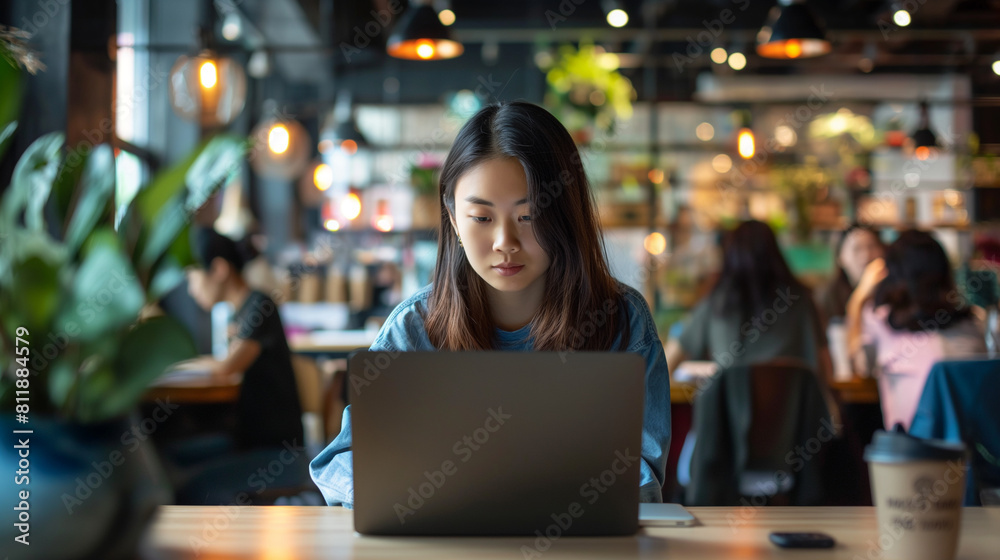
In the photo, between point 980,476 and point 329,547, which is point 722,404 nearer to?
point 980,476

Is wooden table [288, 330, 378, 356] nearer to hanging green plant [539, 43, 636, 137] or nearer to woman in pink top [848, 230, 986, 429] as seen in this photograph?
hanging green plant [539, 43, 636, 137]

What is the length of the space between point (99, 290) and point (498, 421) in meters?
0.44

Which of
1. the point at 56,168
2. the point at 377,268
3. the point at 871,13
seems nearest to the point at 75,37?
the point at 56,168

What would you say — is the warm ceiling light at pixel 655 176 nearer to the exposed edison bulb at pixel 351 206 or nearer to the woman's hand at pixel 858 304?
the exposed edison bulb at pixel 351 206

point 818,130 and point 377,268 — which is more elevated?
point 818,130

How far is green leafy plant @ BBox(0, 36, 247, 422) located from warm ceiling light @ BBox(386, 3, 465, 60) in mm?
3428

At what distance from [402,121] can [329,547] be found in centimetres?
691

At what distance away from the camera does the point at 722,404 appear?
2.79 metres

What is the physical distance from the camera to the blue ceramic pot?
0.76 meters

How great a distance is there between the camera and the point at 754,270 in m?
3.37

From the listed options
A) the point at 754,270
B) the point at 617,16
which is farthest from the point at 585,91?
the point at 754,270

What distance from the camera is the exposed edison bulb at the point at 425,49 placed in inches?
161

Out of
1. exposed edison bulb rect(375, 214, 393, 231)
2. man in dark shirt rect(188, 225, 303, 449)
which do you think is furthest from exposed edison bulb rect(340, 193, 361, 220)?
man in dark shirt rect(188, 225, 303, 449)

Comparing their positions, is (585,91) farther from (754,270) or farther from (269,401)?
(269,401)
